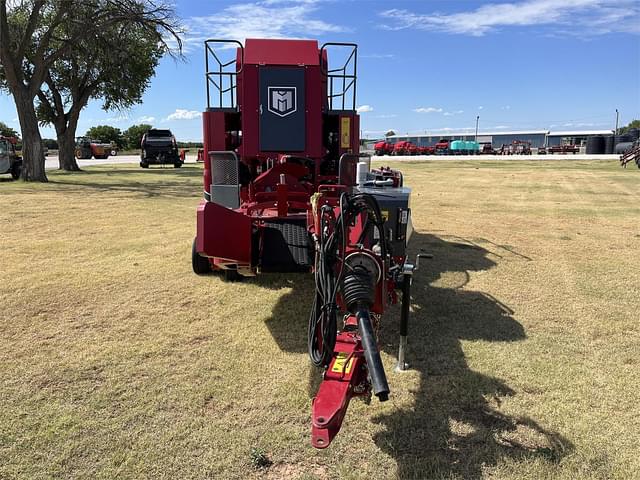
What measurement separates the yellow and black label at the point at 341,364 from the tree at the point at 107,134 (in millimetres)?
83160

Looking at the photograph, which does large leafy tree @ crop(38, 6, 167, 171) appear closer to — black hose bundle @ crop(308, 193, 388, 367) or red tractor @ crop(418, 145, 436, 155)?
black hose bundle @ crop(308, 193, 388, 367)

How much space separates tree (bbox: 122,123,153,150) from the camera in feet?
257

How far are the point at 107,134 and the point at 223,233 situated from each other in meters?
84.5

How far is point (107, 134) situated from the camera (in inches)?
3172

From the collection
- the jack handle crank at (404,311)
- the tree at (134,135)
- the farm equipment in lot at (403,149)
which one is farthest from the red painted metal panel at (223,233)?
the tree at (134,135)

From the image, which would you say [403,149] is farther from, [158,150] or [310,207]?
[310,207]

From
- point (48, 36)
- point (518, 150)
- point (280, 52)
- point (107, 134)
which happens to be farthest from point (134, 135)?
point (280, 52)

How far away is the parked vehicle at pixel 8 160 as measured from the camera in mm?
18969

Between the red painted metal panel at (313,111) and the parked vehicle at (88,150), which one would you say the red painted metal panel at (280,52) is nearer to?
the red painted metal panel at (313,111)

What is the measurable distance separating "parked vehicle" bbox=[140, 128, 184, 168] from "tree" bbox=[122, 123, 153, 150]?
51.1 m

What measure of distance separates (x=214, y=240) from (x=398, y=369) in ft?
5.53

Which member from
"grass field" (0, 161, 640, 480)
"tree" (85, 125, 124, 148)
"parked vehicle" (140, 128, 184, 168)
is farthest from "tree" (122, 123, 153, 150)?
"grass field" (0, 161, 640, 480)

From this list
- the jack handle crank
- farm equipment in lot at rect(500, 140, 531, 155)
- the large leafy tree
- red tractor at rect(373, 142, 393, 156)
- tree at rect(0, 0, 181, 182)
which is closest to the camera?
the jack handle crank

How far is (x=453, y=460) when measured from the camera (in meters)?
2.74
